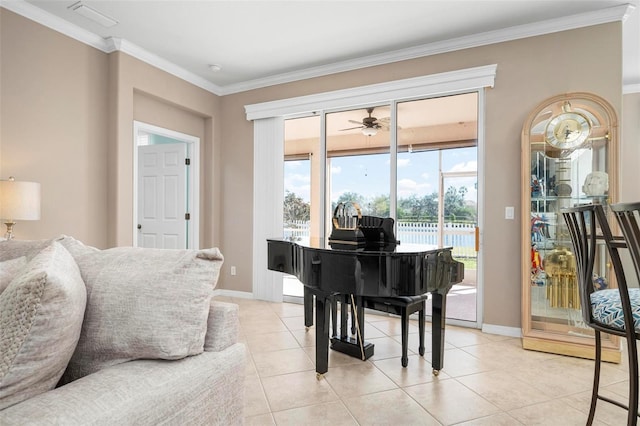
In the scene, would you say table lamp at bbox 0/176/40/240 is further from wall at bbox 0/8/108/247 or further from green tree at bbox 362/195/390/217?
green tree at bbox 362/195/390/217

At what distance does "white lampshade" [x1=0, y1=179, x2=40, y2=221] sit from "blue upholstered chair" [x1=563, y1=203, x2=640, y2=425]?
3509mm

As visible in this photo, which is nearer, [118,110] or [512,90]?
[512,90]

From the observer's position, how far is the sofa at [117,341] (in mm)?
793

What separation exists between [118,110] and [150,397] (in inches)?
139

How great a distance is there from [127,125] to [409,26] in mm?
3015

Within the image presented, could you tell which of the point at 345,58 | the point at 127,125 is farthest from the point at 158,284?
the point at 345,58

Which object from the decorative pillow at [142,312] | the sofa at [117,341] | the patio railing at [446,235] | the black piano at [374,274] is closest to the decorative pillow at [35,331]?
the sofa at [117,341]

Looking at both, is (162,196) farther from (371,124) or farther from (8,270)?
(8,270)

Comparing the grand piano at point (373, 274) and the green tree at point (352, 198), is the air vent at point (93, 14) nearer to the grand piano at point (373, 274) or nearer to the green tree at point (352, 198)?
the grand piano at point (373, 274)

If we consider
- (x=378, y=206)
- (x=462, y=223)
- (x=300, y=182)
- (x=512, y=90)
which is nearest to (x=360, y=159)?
(x=378, y=206)

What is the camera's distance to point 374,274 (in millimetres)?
2053

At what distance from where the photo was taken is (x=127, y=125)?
375cm

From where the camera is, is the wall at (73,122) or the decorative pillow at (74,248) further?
the wall at (73,122)

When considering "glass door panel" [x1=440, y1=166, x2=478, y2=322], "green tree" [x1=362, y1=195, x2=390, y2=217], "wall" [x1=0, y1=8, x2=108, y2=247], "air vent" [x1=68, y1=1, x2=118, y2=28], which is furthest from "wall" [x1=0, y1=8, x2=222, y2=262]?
"glass door panel" [x1=440, y1=166, x2=478, y2=322]
